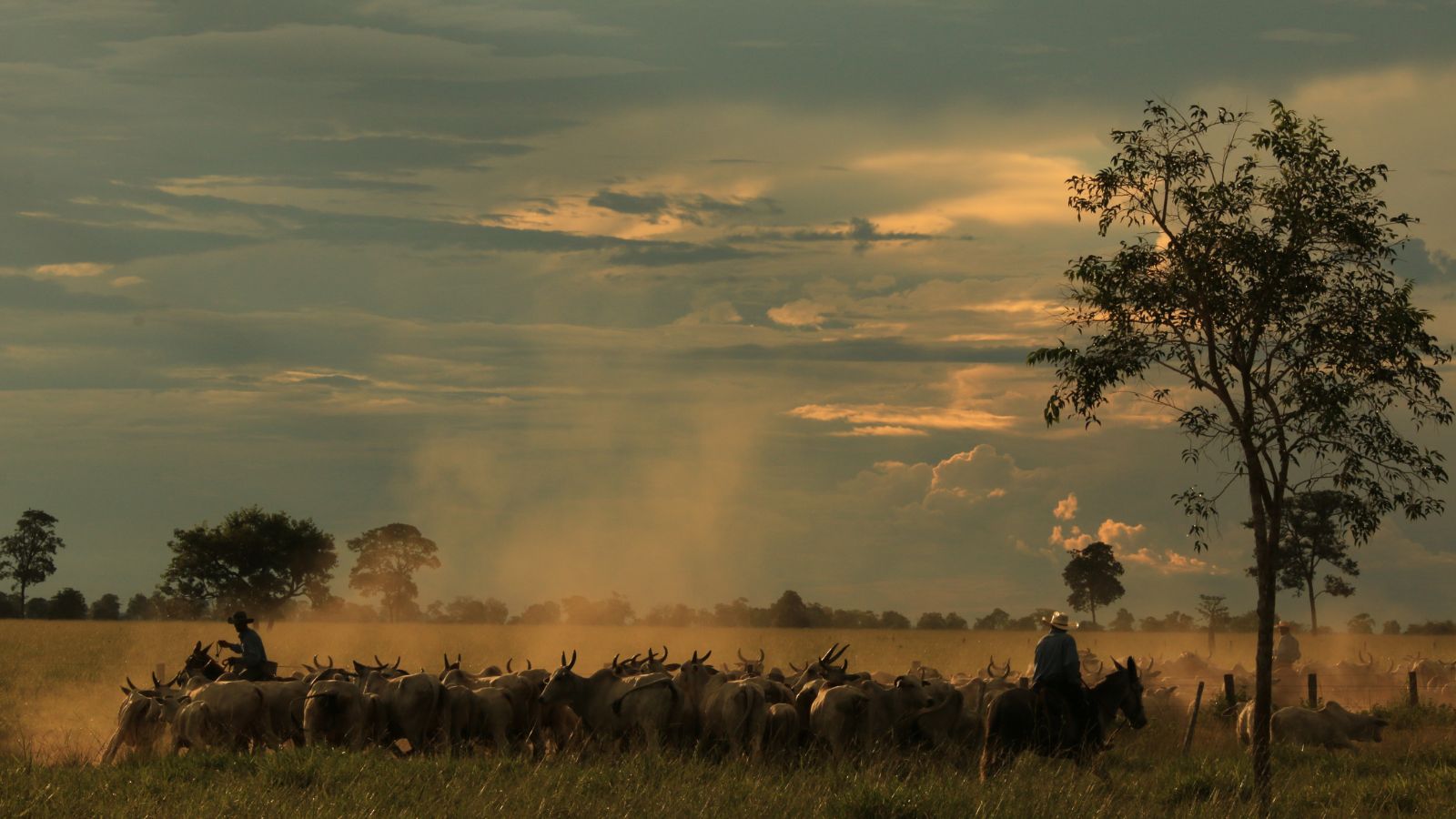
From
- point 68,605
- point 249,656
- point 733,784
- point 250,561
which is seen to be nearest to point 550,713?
point 249,656

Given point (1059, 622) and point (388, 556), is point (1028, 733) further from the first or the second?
point (388, 556)

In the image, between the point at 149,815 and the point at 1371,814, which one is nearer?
the point at 149,815

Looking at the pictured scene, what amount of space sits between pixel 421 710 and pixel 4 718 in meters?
13.8

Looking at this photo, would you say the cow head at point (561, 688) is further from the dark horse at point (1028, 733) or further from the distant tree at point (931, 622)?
the distant tree at point (931, 622)

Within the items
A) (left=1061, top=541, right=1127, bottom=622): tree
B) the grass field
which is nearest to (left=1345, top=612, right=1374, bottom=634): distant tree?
(left=1061, top=541, right=1127, bottom=622): tree

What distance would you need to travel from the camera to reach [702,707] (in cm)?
2111

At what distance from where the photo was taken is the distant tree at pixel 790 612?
122 metres

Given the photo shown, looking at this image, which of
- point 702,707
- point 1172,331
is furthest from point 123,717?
point 1172,331

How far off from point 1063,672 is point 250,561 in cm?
6209

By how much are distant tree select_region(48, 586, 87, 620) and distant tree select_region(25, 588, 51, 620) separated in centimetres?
210

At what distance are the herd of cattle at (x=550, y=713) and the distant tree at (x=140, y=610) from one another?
115m

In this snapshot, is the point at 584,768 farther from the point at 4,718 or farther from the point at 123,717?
the point at 4,718

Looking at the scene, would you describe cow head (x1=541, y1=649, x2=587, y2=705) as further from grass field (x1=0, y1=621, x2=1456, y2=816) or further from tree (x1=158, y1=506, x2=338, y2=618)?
tree (x1=158, y1=506, x2=338, y2=618)

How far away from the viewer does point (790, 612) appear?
122250mm
